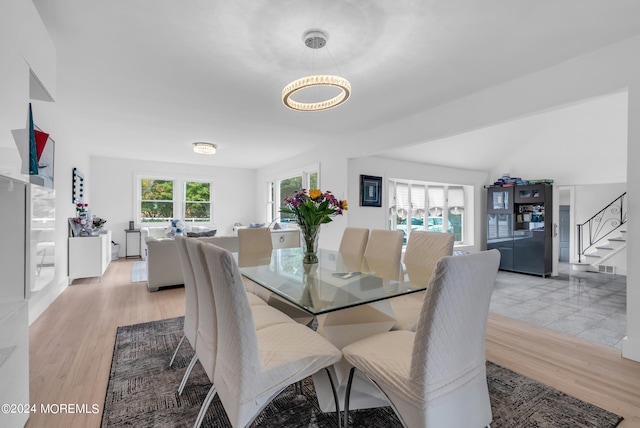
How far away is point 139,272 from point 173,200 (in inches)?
115

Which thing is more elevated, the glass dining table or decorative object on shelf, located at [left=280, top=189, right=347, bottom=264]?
decorative object on shelf, located at [left=280, top=189, right=347, bottom=264]

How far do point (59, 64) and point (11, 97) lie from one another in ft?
5.58

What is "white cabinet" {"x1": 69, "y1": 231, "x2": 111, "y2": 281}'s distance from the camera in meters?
4.39

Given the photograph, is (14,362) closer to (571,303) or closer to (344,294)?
(344,294)

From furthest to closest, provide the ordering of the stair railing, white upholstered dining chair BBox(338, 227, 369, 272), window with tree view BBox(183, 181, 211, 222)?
window with tree view BBox(183, 181, 211, 222), the stair railing, white upholstered dining chair BBox(338, 227, 369, 272)

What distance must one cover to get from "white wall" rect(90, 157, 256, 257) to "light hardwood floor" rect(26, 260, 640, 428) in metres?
4.06

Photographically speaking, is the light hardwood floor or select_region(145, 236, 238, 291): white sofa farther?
select_region(145, 236, 238, 291): white sofa

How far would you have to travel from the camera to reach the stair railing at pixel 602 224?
6.11m

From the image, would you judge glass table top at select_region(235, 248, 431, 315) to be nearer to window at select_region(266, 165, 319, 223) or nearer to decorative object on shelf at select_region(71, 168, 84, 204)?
window at select_region(266, 165, 319, 223)

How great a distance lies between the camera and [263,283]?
5.92 feet

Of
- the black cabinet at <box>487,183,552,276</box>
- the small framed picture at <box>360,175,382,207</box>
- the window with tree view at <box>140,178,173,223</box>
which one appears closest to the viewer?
the small framed picture at <box>360,175,382,207</box>

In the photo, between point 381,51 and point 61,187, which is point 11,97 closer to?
point 381,51

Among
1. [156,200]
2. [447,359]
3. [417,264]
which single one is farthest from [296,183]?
[447,359]

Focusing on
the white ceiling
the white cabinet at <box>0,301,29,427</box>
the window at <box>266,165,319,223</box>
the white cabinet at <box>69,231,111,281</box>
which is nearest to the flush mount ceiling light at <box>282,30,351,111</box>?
the white ceiling
